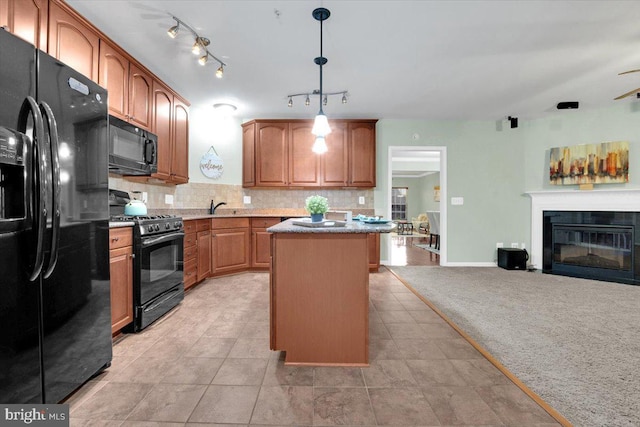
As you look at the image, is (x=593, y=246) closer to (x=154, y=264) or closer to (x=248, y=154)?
(x=248, y=154)

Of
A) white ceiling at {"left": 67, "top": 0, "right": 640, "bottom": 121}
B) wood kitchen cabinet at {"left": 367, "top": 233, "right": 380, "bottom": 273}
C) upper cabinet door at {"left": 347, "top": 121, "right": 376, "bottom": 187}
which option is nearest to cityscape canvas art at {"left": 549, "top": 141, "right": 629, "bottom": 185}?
white ceiling at {"left": 67, "top": 0, "right": 640, "bottom": 121}

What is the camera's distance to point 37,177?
115cm

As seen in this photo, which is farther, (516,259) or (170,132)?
(516,259)

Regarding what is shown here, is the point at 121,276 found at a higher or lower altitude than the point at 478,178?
lower

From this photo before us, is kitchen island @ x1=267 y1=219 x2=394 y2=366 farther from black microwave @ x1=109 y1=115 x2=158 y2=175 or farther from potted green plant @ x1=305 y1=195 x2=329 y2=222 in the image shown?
black microwave @ x1=109 y1=115 x2=158 y2=175

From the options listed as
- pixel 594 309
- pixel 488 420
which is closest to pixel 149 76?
pixel 488 420

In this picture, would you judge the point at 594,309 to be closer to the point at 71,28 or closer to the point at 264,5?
the point at 264,5

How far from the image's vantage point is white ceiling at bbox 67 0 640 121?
2096 mm

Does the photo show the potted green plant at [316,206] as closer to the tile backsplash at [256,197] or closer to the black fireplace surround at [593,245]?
the tile backsplash at [256,197]

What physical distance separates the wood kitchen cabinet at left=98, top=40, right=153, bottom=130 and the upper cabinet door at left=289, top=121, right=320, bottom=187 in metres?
2.06

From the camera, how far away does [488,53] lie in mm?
2684

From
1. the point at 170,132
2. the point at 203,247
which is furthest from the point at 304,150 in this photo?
the point at 203,247

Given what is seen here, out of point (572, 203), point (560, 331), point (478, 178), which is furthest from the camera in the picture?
point (478, 178)

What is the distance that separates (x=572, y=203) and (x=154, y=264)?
18.6 feet
